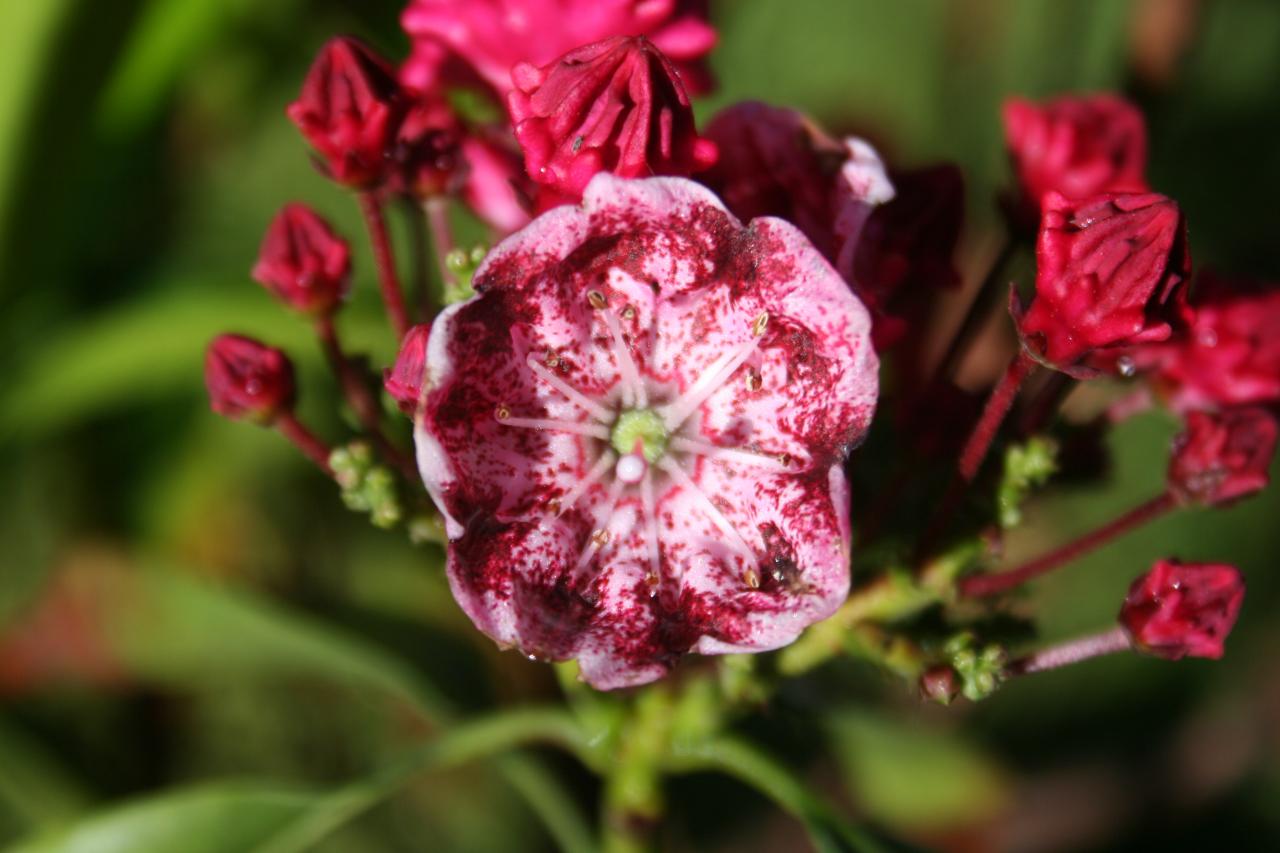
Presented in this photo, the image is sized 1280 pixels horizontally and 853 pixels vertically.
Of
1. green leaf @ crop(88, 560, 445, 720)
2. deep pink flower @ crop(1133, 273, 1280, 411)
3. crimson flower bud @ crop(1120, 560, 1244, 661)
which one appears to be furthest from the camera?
green leaf @ crop(88, 560, 445, 720)

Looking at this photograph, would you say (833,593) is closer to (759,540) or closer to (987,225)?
(759,540)

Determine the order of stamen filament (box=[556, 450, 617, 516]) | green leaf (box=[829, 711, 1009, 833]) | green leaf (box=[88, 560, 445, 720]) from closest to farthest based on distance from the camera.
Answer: stamen filament (box=[556, 450, 617, 516])
green leaf (box=[88, 560, 445, 720])
green leaf (box=[829, 711, 1009, 833])

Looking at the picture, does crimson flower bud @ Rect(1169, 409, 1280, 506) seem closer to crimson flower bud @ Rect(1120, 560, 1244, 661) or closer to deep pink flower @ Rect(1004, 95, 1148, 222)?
crimson flower bud @ Rect(1120, 560, 1244, 661)

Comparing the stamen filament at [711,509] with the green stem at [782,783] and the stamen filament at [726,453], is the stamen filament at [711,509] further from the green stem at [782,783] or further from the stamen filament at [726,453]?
the green stem at [782,783]

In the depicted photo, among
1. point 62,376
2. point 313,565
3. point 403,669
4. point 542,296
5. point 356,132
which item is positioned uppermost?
point 356,132

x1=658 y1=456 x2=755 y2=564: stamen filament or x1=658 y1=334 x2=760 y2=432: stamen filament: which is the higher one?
x1=658 y1=334 x2=760 y2=432: stamen filament

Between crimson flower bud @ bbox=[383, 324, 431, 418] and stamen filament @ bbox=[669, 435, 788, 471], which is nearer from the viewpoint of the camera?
crimson flower bud @ bbox=[383, 324, 431, 418]

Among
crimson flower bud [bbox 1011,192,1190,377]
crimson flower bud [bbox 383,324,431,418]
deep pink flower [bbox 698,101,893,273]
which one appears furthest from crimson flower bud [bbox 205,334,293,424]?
crimson flower bud [bbox 1011,192,1190,377]

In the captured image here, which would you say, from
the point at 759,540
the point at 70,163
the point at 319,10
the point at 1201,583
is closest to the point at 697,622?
the point at 759,540
